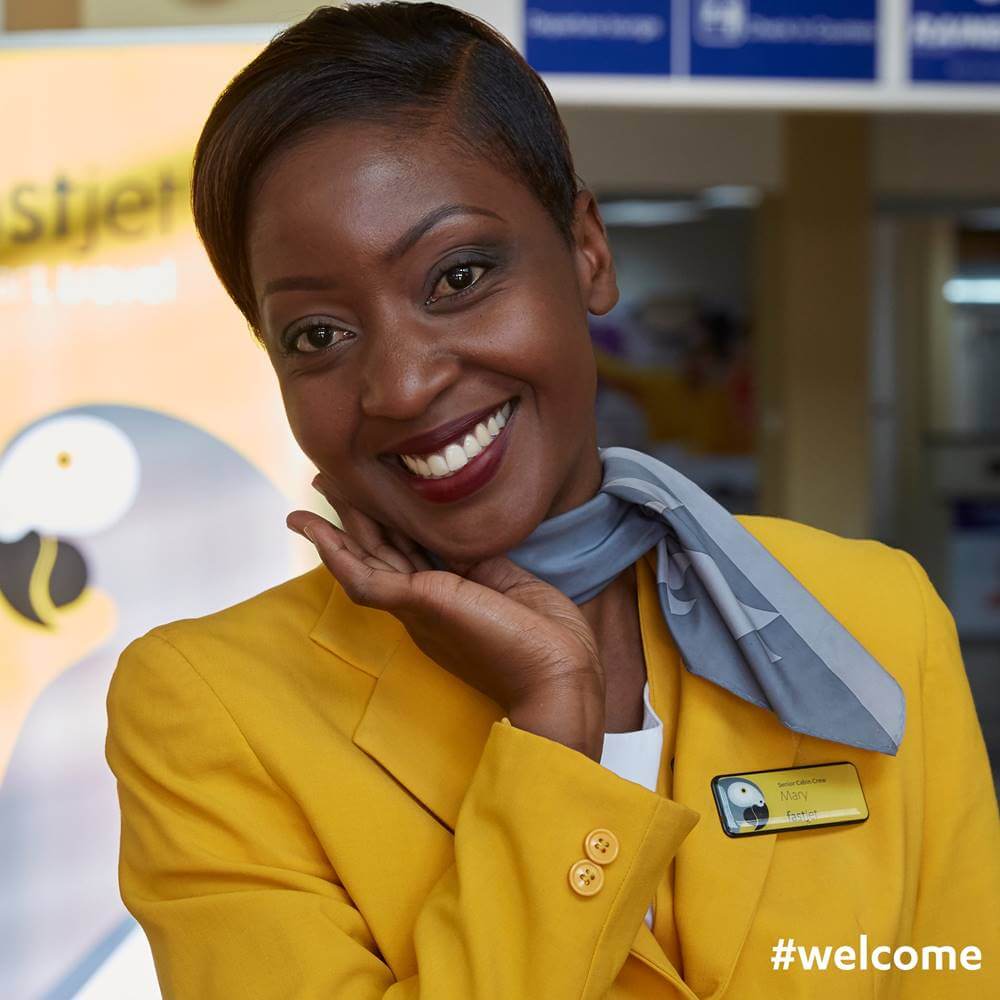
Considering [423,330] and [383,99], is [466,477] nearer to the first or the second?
[423,330]

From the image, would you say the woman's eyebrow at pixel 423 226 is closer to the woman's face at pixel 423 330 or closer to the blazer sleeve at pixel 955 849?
the woman's face at pixel 423 330

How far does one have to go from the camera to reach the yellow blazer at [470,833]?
1.20m

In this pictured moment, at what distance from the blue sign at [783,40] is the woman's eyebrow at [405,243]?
2.52 metres

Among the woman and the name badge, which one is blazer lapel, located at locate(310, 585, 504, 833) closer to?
the woman

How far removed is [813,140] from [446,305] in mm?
5121

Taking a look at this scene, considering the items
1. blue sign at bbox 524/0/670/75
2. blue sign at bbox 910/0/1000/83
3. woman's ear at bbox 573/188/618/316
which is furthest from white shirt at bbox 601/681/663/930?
blue sign at bbox 910/0/1000/83

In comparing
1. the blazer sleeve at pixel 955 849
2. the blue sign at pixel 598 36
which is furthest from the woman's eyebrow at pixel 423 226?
the blue sign at pixel 598 36

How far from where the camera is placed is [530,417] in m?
1.34

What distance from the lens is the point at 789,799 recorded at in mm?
1393

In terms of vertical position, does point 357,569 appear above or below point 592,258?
below

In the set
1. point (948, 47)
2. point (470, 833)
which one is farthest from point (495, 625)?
point (948, 47)

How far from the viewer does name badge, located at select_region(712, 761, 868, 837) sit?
53.7 inches

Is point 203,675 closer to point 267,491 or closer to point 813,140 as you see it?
point 267,491

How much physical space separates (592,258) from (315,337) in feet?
1.14
